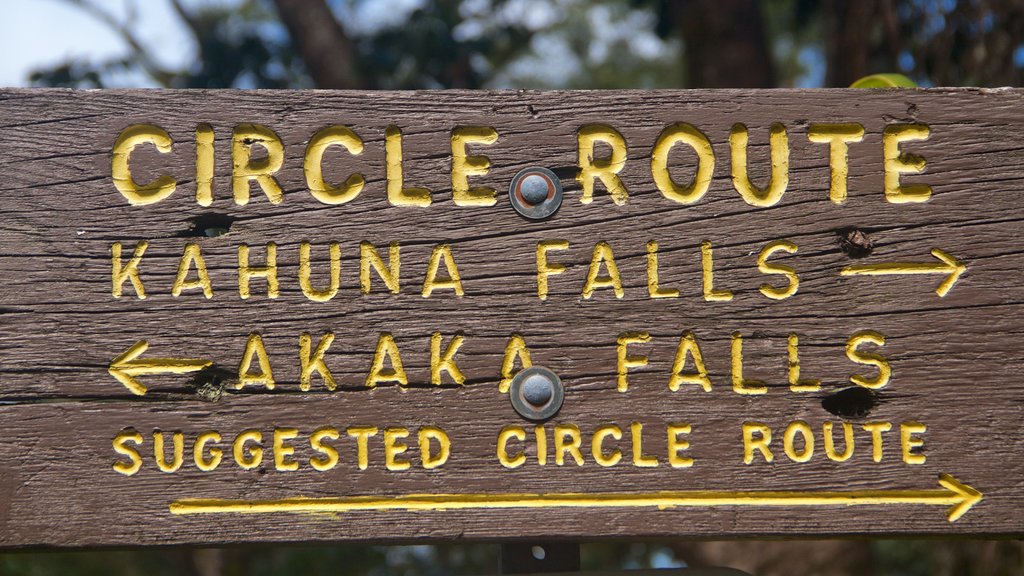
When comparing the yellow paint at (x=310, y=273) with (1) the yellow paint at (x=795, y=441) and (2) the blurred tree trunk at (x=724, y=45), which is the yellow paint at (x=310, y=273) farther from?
(2) the blurred tree trunk at (x=724, y=45)

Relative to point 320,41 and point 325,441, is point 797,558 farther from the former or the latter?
point 320,41

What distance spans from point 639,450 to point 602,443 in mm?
58

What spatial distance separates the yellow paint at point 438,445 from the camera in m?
1.64

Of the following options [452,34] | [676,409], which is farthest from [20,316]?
[452,34]

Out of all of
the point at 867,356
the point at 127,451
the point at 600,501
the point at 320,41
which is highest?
the point at 320,41

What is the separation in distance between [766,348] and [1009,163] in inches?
19.7

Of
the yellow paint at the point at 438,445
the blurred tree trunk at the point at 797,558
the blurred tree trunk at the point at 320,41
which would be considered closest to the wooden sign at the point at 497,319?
the yellow paint at the point at 438,445

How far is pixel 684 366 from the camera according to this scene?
65.5 inches

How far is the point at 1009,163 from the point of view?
172 centimetres

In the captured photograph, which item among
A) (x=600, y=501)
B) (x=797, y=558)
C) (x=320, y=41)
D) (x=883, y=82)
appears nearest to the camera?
(x=600, y=501)

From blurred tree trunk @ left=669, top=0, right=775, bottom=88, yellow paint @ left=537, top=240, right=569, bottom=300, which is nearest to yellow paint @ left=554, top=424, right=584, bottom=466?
yellow paint @ left=537, top=240, right=569, bottom=300

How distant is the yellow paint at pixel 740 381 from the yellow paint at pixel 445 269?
1.42 feet

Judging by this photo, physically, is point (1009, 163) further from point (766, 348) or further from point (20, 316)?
point (20, 316)

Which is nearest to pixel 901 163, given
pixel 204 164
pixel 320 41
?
pixel 204 164
